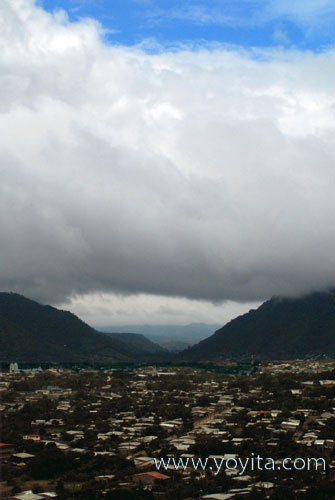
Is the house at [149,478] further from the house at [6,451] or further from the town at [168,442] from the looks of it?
the house at [6,451]

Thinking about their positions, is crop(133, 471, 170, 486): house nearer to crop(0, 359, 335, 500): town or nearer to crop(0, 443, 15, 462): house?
crop(0, 359, 335, 500): town

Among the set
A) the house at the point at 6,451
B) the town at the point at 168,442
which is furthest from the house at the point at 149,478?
the house at the point at 6,451

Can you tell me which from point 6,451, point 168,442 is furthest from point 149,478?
point 6,451

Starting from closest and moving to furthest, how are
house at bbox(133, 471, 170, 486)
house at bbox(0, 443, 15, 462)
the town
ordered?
the town, house at bbox(133, 471, 170, 486), house at bbox(0, 443, 15, 462)

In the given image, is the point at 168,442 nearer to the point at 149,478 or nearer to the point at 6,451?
the point at 149,478

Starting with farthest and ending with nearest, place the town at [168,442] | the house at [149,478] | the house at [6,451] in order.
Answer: the house at [6,451]
the house at [149,478]
the town at [168,442]

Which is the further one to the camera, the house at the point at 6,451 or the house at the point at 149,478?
the house at the point at 6,451

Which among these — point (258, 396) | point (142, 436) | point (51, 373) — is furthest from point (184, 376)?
point (142, 436)

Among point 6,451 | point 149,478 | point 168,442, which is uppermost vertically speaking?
point 168,442

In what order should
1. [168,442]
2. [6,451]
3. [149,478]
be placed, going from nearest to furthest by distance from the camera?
1. [149,478]
2. [6,451]
3. [168,442]

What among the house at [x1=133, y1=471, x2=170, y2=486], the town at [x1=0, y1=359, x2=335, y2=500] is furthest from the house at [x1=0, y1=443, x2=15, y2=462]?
the house at [x1=133, y1=471, x2=170, y2=486]
